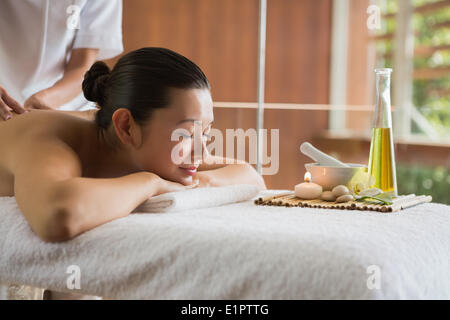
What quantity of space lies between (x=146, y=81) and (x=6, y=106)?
0.42 m

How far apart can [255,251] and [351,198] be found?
1.50 feet

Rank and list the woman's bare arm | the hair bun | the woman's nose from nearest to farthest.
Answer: the woman's bare arm → the woman's nose → the hair bun

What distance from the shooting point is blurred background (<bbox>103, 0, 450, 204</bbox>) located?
424 cm

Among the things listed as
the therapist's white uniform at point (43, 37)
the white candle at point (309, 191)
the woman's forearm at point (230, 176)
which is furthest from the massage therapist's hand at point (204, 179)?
the therapist's white uniform at point (43, 37)

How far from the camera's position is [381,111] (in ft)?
4.07

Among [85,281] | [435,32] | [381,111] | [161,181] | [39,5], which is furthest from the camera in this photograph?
[435,32]

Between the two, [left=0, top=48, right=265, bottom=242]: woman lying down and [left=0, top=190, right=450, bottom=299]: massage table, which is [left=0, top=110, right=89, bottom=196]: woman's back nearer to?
[left=0, top=48, right=265, bottom=242]: woman lying down

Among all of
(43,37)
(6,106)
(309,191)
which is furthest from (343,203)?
(43,37)

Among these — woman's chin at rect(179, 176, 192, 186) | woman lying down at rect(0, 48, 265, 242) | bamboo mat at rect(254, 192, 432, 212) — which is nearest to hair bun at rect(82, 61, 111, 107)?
woman lying down at rect(0, 48, 265, 242)

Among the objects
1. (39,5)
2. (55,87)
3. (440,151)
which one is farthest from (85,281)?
(440,151)

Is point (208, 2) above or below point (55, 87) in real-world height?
above

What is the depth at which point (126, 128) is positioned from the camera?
1.16 metres

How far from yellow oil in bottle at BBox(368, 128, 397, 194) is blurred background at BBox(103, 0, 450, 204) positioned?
2.68 meters

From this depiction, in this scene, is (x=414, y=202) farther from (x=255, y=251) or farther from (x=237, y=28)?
(x=237, y=28)
